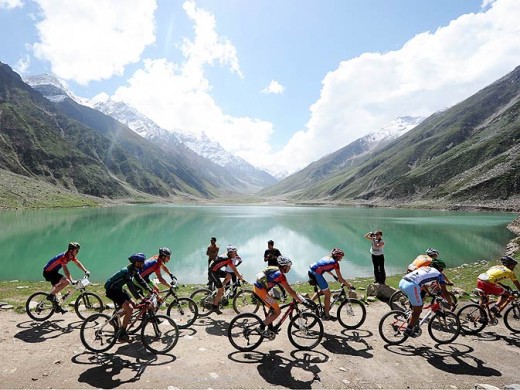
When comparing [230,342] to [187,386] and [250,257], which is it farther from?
[250,257]

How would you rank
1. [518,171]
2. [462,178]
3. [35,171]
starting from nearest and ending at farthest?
[518,171] < [462,178] < [35,171]

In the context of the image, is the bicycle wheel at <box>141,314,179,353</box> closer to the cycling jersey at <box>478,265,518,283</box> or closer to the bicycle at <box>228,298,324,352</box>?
the bicycle at <box>228,298,324,352</box>

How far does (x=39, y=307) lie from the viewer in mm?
13617

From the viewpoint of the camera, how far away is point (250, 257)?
139 feet

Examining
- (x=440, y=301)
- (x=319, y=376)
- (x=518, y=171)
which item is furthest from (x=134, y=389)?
(x=518, y=171)

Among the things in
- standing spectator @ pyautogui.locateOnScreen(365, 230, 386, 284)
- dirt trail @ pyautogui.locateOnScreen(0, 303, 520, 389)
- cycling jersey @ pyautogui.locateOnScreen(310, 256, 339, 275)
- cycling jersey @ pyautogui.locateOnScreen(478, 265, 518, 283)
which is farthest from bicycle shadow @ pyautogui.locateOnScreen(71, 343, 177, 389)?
standing spectator @ pyautogui.locateOnScreen(365, 230, 386, 284)

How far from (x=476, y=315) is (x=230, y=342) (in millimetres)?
9673

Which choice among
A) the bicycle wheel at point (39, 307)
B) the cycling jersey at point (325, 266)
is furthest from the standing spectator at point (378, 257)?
the bicycle wheel at point (39, 307)

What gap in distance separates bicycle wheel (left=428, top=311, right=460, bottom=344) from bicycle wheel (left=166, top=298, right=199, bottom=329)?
903 cm

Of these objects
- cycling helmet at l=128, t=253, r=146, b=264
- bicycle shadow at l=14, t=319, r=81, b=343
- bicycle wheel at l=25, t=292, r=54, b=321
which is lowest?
bicycle shadow at l=14, t=319, r=81, b=343

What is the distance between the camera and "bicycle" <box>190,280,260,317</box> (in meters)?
15.1

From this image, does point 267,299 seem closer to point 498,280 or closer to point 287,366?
point 287,366

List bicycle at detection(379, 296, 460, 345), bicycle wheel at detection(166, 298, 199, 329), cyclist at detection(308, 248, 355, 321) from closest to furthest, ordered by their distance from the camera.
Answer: bicycle at detection(379, 296, 460, 345) → cyclist at detection(308, 248, 355, 321) → bicycle wheel at detection(166, 298, 199, 329)

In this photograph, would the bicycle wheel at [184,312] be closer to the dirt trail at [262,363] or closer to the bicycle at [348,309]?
the dirt trail at [262,363]
